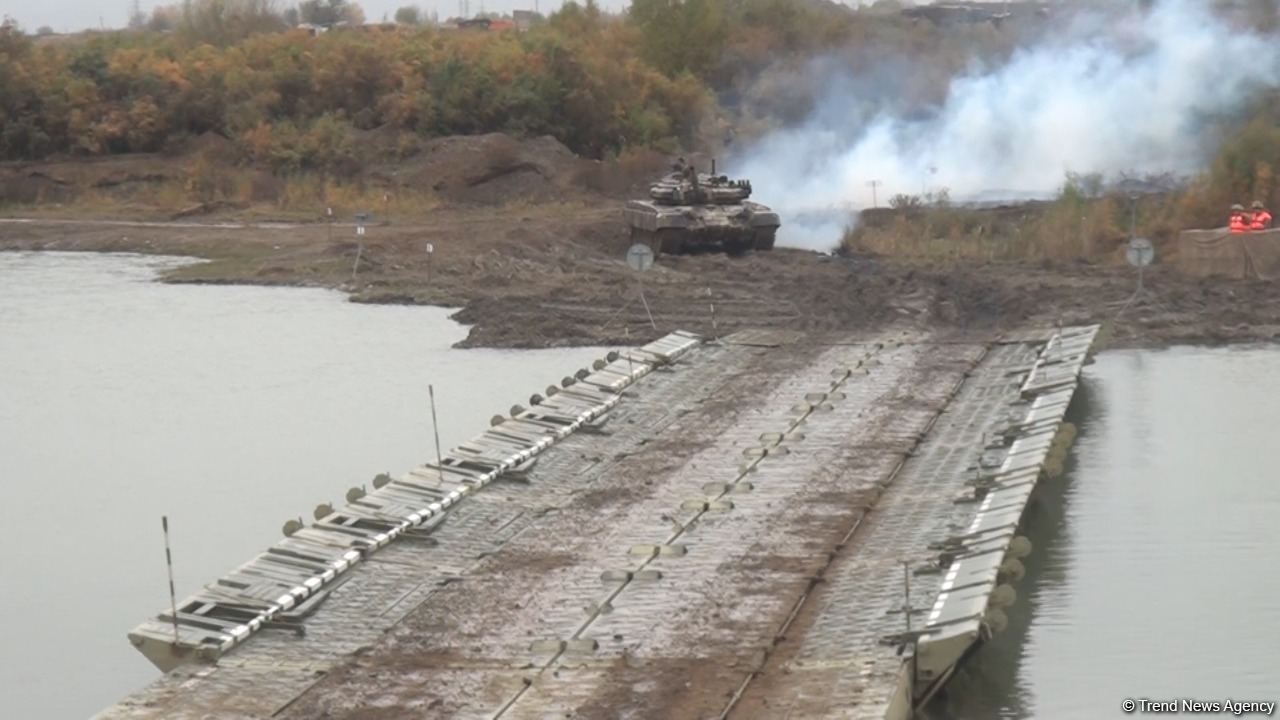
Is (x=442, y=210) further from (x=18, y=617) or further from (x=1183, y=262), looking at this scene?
(x=18, y=617)

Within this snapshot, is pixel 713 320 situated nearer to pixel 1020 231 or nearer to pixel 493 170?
pixel 1020 231

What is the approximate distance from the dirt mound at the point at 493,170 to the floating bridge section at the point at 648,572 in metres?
26.4

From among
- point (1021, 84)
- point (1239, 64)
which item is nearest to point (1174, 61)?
point (1239, 64)

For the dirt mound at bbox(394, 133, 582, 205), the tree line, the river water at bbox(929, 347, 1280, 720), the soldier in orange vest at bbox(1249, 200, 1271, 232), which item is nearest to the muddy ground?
the soldier in orange vest at bbox(1249, 200, 1271, 232)

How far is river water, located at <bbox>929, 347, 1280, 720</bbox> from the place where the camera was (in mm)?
13617

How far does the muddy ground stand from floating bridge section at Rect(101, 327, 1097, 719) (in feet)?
24.4

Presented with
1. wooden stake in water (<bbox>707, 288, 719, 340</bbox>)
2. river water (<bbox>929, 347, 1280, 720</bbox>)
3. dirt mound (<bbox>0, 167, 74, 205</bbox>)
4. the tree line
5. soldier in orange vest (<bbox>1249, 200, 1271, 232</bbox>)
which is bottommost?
river water (<bbox>929, 347, 1280, 720</bbox>)

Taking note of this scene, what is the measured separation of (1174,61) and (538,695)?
107 ft

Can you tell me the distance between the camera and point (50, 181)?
5122 cm

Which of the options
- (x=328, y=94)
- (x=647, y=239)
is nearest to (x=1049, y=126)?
(x=647, y=239)

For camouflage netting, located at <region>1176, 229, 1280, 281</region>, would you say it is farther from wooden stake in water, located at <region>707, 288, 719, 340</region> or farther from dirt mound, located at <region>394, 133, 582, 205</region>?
dirt mound, located at <region>394, 133, 582, 205</region>

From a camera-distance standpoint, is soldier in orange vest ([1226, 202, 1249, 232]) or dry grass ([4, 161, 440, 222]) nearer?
soldier in orange vest ([1226, 202, 1249, 232])

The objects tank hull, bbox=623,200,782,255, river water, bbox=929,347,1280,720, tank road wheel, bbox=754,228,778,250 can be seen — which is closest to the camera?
river water, bbox=929,347,1280,720

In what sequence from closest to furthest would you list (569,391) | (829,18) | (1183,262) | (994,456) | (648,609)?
1. (648,609)
2. (994,456)
3. (569,391)
4. (1183,262)
5. (829,18)
